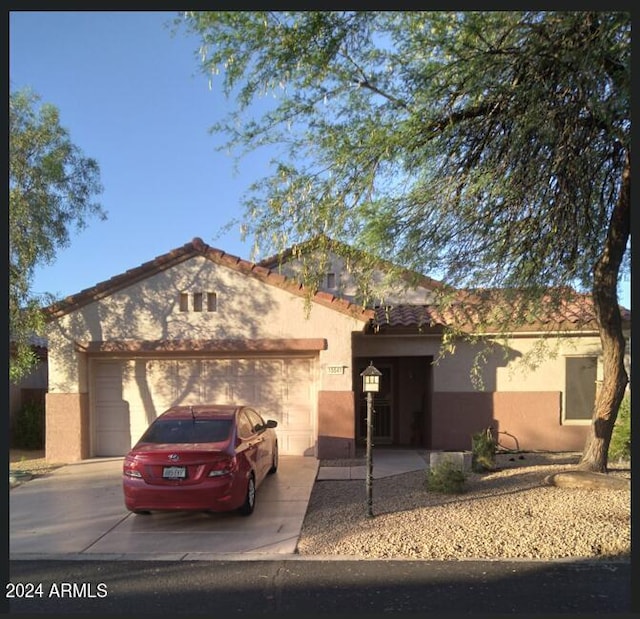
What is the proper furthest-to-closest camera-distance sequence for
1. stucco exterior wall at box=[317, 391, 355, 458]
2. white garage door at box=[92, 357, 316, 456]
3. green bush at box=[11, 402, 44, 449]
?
green bush at box=[11, 402, 44, 449], white garage door at box=[92, 357, 316, 456], stucco exterior wall at box=[317, 391, 355, 458]

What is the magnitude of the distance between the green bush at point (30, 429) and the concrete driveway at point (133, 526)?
4.29 m

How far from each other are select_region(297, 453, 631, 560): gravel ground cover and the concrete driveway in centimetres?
41

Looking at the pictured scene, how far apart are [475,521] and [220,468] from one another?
126 inches

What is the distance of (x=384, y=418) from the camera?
46.1ft

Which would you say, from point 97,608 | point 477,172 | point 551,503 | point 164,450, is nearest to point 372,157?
point 477,172

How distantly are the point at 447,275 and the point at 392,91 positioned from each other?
8.87 feet

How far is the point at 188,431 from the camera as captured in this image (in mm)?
7727

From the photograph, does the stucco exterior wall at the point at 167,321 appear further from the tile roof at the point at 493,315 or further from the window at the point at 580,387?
the window at the point at 580,387

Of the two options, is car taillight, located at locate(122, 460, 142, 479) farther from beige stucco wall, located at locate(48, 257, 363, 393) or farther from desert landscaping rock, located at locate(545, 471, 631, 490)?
desert landscaping rock, located at locate(545, 471, 631, 490)

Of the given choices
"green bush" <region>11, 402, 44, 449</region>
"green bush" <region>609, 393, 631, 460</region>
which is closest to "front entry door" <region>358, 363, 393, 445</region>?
"green bush" <region>609, 393, 631, 460</region>

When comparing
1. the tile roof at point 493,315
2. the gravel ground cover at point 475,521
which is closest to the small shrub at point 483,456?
the gravel ground cover at point 475,521

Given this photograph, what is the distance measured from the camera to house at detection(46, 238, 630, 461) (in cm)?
1150

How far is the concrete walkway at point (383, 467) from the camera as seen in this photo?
9766 mm

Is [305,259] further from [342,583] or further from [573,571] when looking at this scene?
[573,571]
